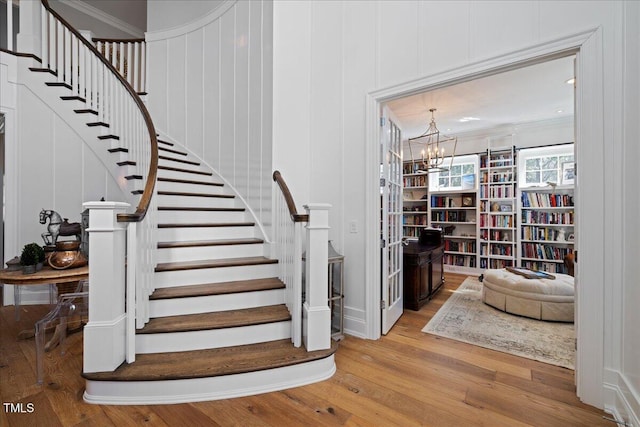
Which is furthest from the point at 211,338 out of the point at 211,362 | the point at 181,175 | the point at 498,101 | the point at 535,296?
the point at 498,101

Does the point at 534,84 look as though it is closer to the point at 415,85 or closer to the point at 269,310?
the point at 415,85

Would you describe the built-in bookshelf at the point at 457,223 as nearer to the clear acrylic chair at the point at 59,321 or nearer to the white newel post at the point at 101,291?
the white newel post at the point at 101,291

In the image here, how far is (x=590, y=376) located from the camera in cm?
175

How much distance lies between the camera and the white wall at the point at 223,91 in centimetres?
313

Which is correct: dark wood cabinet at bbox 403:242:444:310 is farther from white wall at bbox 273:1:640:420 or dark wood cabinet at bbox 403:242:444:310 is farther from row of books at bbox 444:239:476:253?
row of books at bbox 444:239:476:253

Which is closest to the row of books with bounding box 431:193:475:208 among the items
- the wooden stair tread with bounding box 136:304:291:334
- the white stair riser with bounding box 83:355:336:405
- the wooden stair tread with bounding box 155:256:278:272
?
the wooden stair tread with bounding box 155:256:278:272

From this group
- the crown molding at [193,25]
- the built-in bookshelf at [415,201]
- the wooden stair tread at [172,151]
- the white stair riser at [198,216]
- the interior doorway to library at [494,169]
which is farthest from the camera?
the built-in bookshelf at [415,201]

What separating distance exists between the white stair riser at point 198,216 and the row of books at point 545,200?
16.9 ft

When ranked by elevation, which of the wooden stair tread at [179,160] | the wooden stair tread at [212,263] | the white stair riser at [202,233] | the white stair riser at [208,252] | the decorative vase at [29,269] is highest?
the wooden stair tread at [179,160]

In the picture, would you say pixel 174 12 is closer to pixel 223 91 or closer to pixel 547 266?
pixel 223 91

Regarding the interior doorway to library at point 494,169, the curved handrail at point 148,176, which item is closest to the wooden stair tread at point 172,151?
the curved handrail at point 148,176

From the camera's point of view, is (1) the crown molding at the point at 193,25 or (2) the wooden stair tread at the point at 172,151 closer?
(1) the crown molding at the point at 193,25

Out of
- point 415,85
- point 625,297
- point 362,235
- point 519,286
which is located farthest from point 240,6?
point 519,286

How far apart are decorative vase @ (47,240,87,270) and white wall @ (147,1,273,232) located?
1.61 meters
